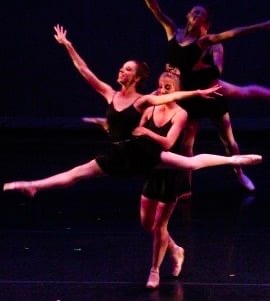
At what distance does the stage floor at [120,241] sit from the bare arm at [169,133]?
2.80ft

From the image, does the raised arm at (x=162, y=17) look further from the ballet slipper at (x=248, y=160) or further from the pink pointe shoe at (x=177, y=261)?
the pink pointe shoe at (x=177, y=261)

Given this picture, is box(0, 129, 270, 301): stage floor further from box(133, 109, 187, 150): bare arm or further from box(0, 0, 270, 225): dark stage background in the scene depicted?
box(0, 0, 270, 225): dark stage background

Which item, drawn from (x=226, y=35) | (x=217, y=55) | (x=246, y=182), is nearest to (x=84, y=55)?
(x=246, y=182)

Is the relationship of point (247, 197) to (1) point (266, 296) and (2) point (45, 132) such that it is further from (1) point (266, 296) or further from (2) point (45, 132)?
(2) point (45, 132)

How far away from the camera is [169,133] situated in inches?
205

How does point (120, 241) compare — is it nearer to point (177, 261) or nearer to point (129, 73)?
point (177, 261)

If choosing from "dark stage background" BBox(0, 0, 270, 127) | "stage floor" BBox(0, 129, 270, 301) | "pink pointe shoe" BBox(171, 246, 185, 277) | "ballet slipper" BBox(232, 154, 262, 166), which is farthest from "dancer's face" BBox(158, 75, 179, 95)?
"dark stage background" BBox(0, 0, 270, 127)

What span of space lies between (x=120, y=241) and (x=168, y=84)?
1.63m

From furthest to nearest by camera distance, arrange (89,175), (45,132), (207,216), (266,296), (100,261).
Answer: (45,132) → (207,216) → (100,261) → (89,175) → (266,296)

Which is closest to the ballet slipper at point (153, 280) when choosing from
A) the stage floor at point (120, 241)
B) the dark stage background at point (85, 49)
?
the stage floor at point (120, 241)

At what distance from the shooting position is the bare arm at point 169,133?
5.14 metres


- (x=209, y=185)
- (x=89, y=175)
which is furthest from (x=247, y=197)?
(x=89, y=175)

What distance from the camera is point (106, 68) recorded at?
1262cm

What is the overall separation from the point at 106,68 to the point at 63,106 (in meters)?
0.79
